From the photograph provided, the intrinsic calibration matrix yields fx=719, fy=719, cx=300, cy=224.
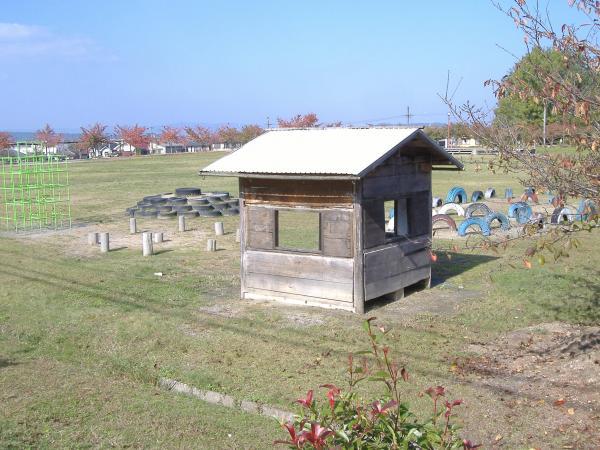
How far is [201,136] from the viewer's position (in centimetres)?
11000

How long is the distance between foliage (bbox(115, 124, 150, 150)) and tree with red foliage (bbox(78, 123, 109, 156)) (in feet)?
22.6

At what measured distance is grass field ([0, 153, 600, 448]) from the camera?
24.4 feet

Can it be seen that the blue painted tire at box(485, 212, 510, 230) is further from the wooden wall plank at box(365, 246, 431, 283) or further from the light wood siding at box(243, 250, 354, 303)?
the light wood siding at box(243, 250, 354, 303)

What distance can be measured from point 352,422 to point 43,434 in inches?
171

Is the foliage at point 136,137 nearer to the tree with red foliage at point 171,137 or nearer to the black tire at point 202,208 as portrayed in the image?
the tree with red foliage at point 171,137

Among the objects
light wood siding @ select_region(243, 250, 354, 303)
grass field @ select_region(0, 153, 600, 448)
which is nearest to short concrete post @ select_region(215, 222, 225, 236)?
grass field @ select_region(0, 153, 600, 448)

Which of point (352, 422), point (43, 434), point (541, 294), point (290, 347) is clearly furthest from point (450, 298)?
point (352, 422)

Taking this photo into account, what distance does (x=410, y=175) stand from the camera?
43.6ft

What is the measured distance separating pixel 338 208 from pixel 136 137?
8631 cm

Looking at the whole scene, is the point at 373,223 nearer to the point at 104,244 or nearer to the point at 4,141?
the point at 104,244

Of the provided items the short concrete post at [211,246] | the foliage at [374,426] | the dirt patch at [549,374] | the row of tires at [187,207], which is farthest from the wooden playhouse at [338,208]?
the row of tires at [187,207]

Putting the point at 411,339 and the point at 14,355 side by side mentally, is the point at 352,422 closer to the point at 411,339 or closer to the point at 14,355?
the point at 411,339

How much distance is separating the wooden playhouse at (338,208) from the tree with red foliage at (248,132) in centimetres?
8302

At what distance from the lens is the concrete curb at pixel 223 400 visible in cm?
776
